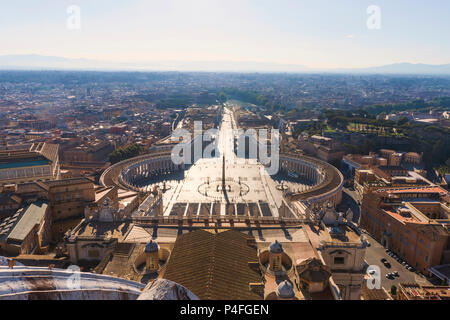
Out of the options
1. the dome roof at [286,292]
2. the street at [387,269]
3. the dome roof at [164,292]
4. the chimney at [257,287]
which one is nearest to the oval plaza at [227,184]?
the street at [387,269]

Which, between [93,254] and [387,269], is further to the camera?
[387,269]

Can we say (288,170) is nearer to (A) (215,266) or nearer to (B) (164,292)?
(A) (215,266)

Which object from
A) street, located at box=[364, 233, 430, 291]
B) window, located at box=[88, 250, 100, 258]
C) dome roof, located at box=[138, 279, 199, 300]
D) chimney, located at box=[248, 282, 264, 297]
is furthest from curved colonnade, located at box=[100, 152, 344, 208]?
dome roof, located at box=[138, 279, 199, 300]

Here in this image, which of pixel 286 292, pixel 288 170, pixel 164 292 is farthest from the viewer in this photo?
pixel 288 170

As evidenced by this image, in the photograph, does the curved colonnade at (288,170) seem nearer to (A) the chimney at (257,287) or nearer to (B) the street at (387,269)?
(B) the street at (387,269)

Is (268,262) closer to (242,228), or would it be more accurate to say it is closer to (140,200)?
(242,228)

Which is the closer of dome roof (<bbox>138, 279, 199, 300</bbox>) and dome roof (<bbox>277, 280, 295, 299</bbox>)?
dome roof (<bbox>138, 279, 199, 300</bbox>)

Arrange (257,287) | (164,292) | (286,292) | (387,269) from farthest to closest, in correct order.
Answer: (387,269)
(257,287)
(286,292)
(164,292)

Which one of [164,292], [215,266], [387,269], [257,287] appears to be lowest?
[387,269]

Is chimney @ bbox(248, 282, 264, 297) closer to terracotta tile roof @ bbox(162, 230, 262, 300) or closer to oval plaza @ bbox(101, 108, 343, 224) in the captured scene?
terracotta tile roof @ bbox(162, 230, 262, 300)

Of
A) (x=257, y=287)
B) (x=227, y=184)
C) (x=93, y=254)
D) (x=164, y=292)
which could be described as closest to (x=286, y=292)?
(x=257, y=287)
